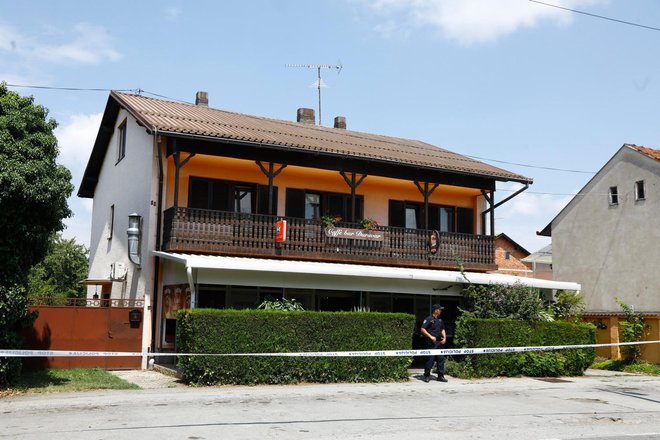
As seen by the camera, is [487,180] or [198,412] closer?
[198,412]

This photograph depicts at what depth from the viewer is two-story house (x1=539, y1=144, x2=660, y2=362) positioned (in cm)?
2519

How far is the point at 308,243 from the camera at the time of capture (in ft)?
62.2

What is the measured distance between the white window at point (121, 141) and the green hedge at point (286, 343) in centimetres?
997

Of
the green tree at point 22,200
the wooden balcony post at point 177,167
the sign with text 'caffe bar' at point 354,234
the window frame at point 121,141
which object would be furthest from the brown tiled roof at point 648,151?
the green tree at point 22,200

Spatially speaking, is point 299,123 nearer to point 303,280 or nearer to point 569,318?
point 303,280

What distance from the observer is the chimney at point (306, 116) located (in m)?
27.1

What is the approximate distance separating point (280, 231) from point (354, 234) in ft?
7.58

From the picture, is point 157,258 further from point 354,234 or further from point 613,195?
point 613,195

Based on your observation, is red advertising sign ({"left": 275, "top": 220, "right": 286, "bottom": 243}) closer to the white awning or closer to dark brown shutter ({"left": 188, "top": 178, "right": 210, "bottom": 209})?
the white awning

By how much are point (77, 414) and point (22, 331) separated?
6753 mm

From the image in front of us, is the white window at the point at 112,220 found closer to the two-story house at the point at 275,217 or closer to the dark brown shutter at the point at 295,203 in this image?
the two-story house at the point at 275,217

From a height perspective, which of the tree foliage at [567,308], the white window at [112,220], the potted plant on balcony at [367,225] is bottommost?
the tree foliage at [567,308]

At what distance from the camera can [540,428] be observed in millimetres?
9773

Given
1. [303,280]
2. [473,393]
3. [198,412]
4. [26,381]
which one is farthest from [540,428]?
[26,381]
